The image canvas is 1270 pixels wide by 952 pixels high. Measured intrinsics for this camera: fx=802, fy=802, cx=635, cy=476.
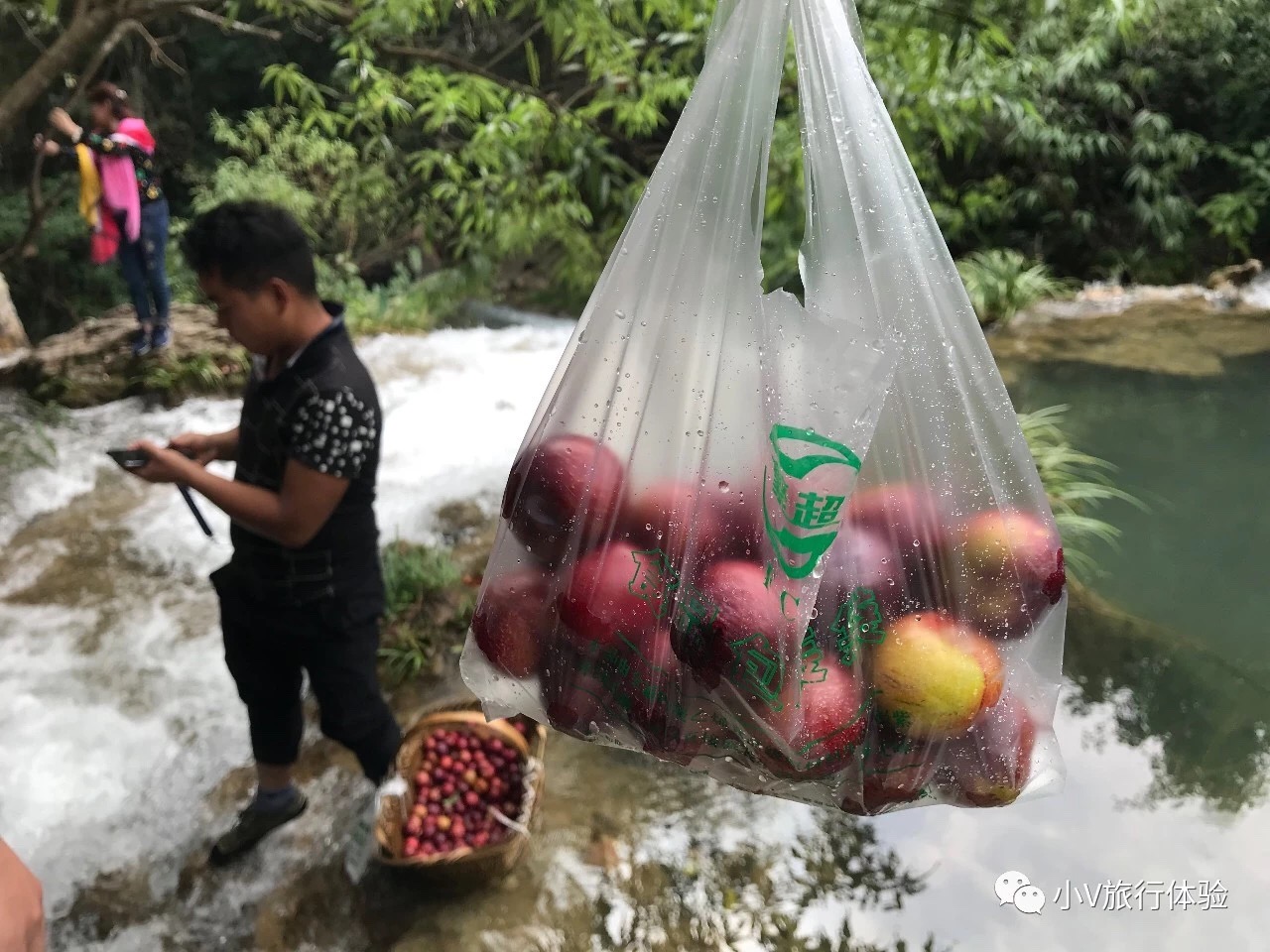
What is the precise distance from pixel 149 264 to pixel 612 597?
15.6 ft

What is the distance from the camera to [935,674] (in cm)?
70

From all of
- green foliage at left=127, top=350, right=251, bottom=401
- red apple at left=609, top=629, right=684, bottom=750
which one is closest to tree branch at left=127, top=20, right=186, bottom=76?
green foliage at left=127, top=350, right=251, bottom=401

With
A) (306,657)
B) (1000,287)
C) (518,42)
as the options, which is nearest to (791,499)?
(306,657)

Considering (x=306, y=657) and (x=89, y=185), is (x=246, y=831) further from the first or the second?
(x=89, y=185)

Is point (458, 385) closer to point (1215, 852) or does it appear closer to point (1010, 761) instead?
point (1215, 852)

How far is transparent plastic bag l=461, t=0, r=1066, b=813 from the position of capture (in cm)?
71

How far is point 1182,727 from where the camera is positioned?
7.91ft

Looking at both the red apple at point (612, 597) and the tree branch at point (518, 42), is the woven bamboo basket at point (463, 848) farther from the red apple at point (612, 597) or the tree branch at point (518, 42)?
the tree branch at point (518, 42)

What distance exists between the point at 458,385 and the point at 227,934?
3605 millimetres

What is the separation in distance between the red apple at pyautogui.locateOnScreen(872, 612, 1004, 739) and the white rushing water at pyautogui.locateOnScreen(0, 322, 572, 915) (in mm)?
1985

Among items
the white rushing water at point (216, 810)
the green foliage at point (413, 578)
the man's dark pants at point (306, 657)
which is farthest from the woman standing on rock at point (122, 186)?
the man's dark pants at point (306, 657)

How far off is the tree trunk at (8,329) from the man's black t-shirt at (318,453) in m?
4.57

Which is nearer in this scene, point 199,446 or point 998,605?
point 998,605

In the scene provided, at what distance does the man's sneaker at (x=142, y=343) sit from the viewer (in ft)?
15.3
